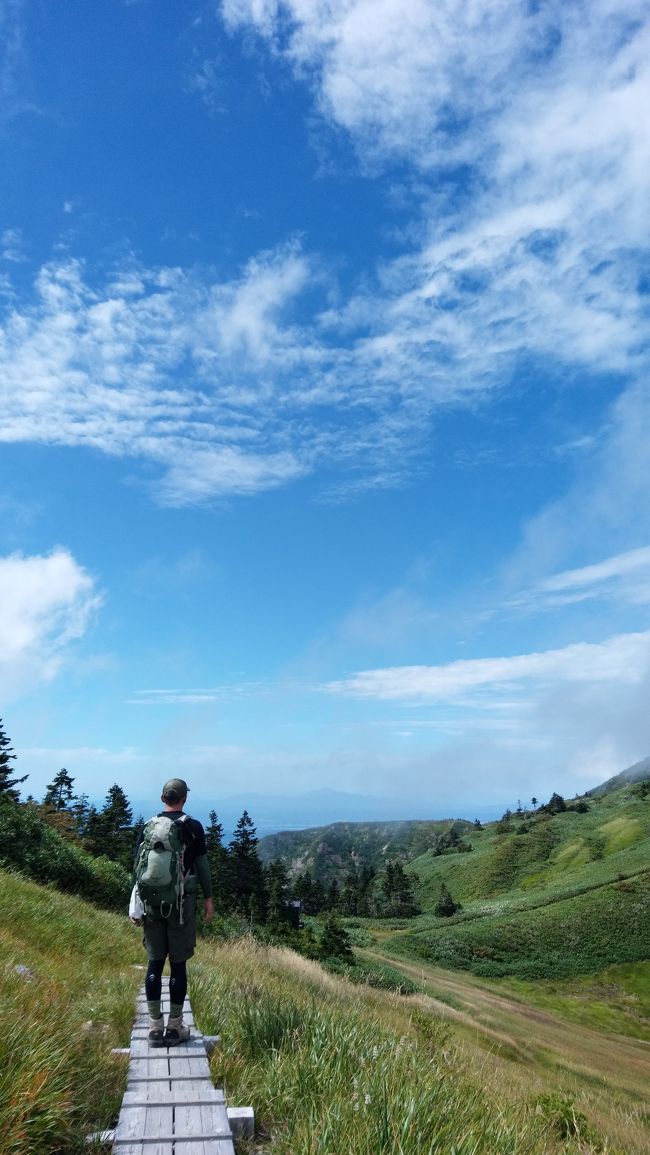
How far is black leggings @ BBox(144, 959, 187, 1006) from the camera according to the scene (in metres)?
6.45

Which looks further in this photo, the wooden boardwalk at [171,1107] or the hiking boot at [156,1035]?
the hiking boot at [156,1035]

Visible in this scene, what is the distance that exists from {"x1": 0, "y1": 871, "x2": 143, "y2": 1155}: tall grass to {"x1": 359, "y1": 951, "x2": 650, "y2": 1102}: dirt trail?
53.8 ft

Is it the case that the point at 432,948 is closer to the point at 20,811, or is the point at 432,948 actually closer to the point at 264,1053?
Result: the point at 20,811

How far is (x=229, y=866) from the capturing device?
6338cm

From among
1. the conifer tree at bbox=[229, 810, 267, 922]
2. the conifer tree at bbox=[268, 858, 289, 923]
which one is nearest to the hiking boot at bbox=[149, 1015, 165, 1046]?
the conifer tree at bbox=[268, 858, 289, 923]

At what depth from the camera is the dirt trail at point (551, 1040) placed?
83.7 ft

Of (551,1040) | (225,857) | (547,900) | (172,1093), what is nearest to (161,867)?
(172,1093)

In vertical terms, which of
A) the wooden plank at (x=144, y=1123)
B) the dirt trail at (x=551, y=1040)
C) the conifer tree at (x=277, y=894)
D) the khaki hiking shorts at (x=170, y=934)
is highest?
the khaki hiking shorts at (x=170, y=934)

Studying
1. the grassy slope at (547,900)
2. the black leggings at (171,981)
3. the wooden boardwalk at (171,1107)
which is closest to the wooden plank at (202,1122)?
the wooden boardwalk at (171,1107)

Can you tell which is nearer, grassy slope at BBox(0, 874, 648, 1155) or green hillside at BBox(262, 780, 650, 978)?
grassy slope at BBox(0, 874, 648, 1155)

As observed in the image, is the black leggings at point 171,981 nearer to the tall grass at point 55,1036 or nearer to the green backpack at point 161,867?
the tall grass at point 55,1036

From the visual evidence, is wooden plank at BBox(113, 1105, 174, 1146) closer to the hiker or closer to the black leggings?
the hiker

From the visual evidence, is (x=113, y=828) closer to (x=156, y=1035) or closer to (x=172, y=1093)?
(x=156, y=1035)

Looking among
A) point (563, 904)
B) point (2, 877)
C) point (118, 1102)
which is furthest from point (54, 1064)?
point (563, 904)
